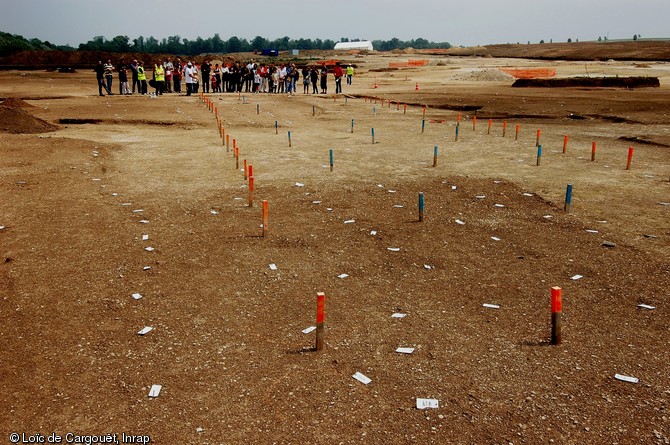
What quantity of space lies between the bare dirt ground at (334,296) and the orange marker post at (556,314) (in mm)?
318

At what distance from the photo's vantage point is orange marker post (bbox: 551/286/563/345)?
6.56 m

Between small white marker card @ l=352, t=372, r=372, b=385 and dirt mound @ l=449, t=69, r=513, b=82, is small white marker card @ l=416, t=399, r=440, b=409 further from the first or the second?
dirt mound @ l=449, t=69, r=513, b=82

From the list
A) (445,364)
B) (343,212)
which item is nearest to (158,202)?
(343,212)

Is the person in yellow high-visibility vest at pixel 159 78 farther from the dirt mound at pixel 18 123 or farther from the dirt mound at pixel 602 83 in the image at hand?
the dirt mound at pixel 602 83

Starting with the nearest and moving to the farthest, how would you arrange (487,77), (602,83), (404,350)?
1. (404,350)
2. (602,83)
3. (487,77)

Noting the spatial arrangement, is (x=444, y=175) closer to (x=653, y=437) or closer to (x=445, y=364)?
(x=445, y=364)

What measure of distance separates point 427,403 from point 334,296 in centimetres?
288

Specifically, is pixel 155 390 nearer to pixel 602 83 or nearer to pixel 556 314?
pixel 556 314

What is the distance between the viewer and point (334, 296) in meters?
8.40

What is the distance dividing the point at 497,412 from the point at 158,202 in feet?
31.8

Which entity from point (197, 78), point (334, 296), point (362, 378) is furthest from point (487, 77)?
point (362, 378)

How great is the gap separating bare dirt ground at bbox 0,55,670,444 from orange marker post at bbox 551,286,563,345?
0.32m

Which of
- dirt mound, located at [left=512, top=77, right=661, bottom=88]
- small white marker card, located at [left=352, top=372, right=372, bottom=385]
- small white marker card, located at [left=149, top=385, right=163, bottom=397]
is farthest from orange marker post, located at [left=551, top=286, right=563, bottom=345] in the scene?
dirt mound, located at [left=512, top=77, right=661, bottom=88]

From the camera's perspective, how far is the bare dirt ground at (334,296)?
222 inches
